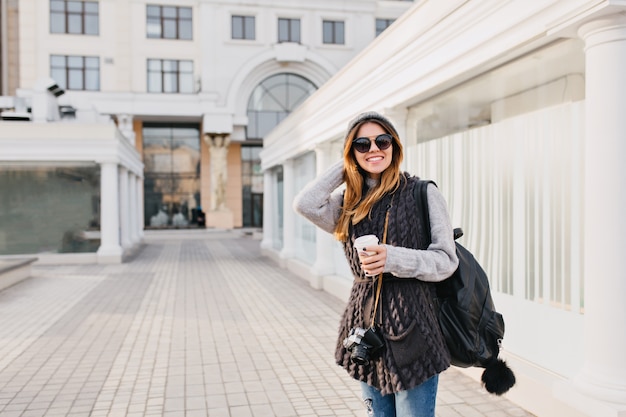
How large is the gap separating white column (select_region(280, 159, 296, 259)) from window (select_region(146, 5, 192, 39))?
2241cm

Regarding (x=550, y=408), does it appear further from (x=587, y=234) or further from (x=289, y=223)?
(x=289, y=223)

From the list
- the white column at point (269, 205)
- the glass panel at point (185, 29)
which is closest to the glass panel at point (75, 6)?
the glass panel at point (185, 29)

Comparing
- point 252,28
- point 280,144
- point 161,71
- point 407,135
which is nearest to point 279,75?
point 252,28

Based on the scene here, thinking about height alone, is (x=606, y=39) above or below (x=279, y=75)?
below

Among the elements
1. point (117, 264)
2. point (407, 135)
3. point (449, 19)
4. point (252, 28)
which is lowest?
point (117, 264)

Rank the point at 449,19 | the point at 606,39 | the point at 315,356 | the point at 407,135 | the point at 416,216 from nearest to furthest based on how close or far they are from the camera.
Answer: the point at 416,216 → the point at 606,39 → the point at 449,19 → the point at 315,356 → the point at 407,135

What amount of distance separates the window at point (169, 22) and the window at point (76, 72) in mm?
3581

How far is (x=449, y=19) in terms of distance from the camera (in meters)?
5.75

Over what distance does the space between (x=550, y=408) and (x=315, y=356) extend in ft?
9.02

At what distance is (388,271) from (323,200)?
1.64 ft

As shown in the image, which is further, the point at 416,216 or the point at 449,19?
the point at 449,19

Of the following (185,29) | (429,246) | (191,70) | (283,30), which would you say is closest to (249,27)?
(283,30)

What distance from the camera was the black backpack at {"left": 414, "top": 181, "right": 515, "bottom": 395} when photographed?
2266 mm

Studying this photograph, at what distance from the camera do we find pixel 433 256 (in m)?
2.19
